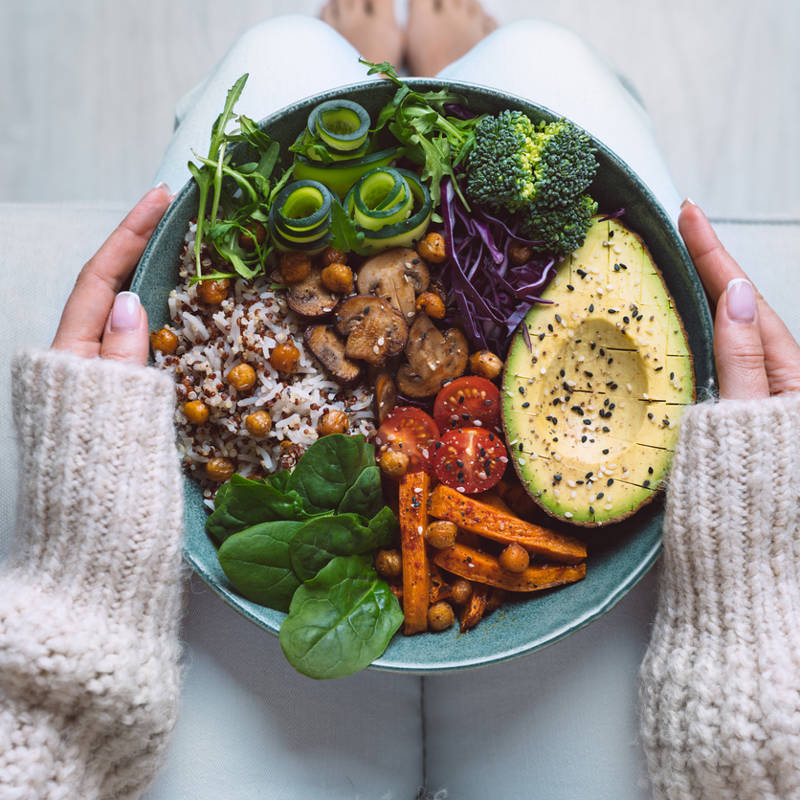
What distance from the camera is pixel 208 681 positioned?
65.9 inches

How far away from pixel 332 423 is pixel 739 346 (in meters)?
0.83

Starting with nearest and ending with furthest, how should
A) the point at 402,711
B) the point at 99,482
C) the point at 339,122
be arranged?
the point at 99,482, the point at 339,122, the point at 402,711

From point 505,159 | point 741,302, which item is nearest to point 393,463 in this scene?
point 505,159

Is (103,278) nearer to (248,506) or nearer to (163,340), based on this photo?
(163,340)

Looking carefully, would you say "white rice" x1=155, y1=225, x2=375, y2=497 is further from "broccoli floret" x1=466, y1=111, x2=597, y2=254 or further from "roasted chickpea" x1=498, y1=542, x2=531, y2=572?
"broccoli floret" x1=466, y1=111, x2=597, y2=254

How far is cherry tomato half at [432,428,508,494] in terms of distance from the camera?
5.00ft

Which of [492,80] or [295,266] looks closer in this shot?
[295,266]

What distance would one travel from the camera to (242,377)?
151 centimetres

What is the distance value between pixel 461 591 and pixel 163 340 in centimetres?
81

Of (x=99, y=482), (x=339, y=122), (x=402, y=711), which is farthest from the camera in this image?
(x=402, y=711)

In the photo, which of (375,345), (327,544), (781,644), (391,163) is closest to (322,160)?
(391,163)

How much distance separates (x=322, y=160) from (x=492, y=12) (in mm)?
1525

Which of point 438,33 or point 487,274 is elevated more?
point 438,33

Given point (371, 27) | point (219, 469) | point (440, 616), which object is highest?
point (371, 27)
